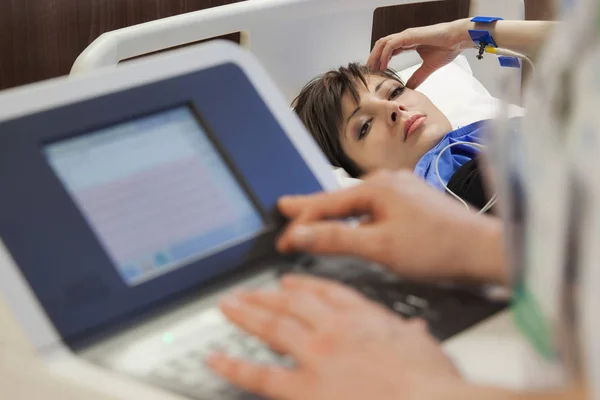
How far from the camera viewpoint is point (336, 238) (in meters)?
0.61

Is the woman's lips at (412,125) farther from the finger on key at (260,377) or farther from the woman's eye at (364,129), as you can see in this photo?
the finger on key at (260,377)

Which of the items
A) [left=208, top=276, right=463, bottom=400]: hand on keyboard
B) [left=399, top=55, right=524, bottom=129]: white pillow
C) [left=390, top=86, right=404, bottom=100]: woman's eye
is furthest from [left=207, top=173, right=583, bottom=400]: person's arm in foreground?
[left=399, top=55, right=524, bottom=129]: white pillow

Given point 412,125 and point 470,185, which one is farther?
point 412,125

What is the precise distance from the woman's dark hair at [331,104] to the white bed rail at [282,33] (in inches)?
1.2

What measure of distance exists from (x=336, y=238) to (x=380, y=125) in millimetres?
1076

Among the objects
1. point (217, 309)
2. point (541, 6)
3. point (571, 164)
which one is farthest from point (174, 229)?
point (541, 6)

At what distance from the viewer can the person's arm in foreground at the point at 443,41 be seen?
156cm

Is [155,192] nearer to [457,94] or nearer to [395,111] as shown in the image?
[395,111]

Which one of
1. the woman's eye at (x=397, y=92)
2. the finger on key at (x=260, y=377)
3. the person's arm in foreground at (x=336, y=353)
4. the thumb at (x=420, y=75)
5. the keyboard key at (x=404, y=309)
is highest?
the person's arm in foreground at (x=336, y=353)

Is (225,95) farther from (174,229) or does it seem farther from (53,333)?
(53,333)

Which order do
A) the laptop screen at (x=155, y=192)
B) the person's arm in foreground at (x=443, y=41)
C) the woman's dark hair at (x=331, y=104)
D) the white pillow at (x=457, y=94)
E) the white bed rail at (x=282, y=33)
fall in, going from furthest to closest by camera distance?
the white pillow at (x=457, y=94) → the woman's dark hair at (x=331, y=104) → the person's arm in foreground at (x=443, y=41) → the white bed rail at (x=282, y=33) → the laptop screen at (x=155, y=192)

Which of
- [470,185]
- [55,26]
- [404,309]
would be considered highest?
[55,26]

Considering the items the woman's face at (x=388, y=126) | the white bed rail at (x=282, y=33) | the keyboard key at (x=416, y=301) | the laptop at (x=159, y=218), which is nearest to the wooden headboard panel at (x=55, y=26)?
the white bed rail at (x=282, y=33)

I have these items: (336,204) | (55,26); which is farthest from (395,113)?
(336,204)
